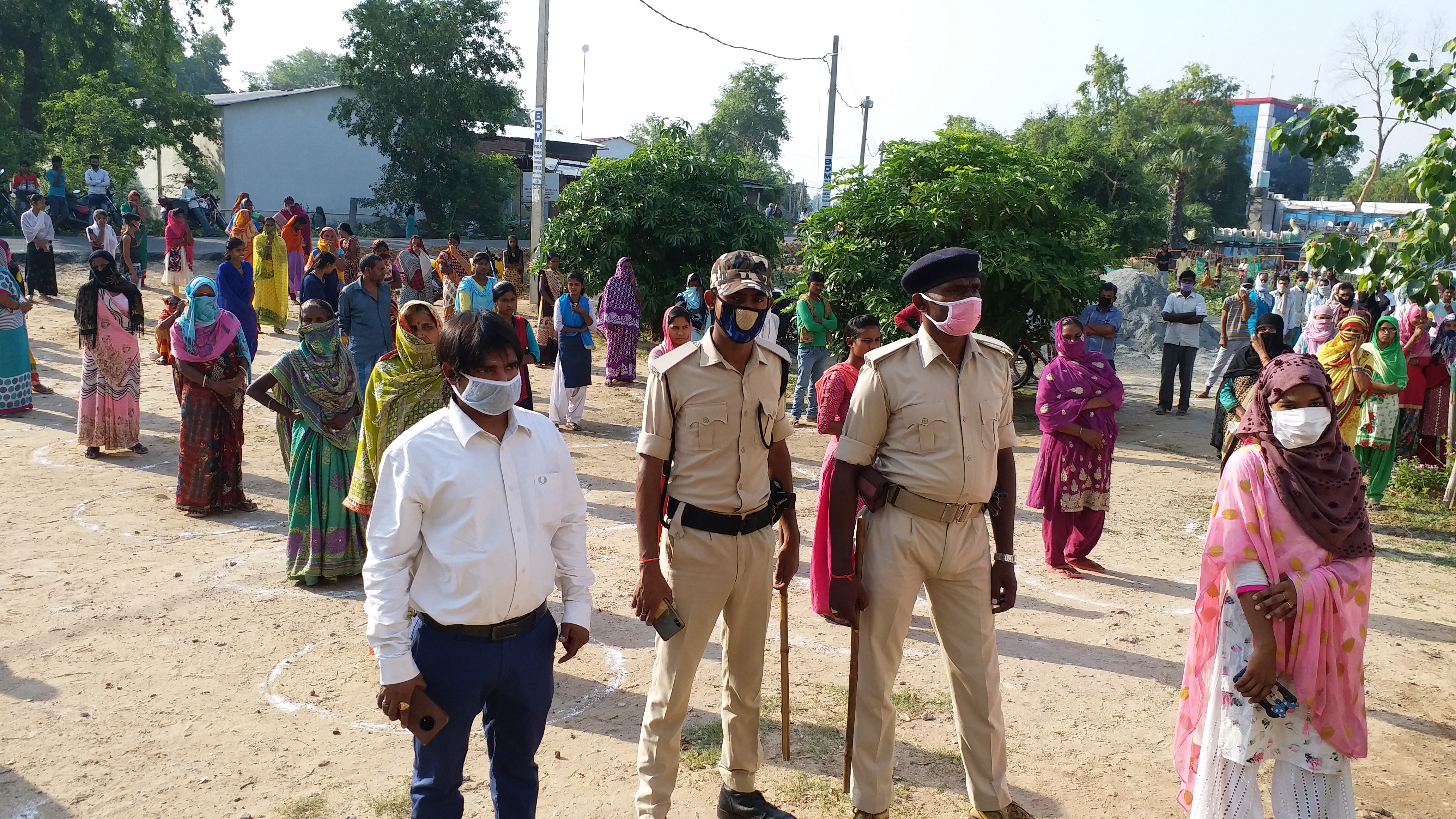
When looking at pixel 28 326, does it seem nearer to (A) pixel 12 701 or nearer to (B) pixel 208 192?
(A) pixel 12 701

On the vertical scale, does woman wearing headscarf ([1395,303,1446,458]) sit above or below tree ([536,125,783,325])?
below

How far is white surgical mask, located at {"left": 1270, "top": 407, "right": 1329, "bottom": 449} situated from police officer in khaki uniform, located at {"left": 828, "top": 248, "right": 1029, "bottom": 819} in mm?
862

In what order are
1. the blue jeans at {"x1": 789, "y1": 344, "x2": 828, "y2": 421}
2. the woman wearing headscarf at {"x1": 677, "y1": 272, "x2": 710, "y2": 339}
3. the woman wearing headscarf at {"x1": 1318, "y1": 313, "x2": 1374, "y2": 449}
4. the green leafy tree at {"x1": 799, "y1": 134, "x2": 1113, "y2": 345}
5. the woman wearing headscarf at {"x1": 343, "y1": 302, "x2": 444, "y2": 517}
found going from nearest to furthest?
the woman wearing headscarf at {"x1": 343, "y1": 302, "x2": 444, "y2": 517} < the woman wearing headscarf at {"x1": 1318, "y1": 313, "x2": 1374, "y2": 449} < the green leafy tree at {"x1": 799, "y1": 134, "x2": 1113, "y2": 345} < the blue jeans at {"x1": 789, "y1": 344, "x2": 828, "y2": 421} < the woman wearing headscarf at {"x1": 677, "y1": 272, "x2": 710, "y2": 339}

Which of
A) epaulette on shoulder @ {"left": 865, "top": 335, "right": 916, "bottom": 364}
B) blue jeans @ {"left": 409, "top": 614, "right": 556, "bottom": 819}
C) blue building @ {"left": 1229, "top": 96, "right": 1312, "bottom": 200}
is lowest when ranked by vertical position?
blue jeans @ {"left": 409, "top": 614, "right": 556, "bottom": 819}

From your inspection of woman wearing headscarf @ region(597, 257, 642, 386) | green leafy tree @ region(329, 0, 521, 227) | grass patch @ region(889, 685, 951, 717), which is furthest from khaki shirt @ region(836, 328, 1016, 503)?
green leafy tree @ region(329, 0, 521, 227)

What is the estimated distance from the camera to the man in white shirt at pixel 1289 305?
16.2 m

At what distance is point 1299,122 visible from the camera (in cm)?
579

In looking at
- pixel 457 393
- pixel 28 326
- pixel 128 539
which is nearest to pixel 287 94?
pixel 28 326

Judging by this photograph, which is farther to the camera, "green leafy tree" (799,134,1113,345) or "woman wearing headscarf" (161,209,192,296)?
"woman wearing headscarf" (161,209,192,296)

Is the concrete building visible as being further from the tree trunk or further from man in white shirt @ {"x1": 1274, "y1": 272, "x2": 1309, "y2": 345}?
the tree trunk

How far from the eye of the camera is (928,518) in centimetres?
349

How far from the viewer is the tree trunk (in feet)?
128

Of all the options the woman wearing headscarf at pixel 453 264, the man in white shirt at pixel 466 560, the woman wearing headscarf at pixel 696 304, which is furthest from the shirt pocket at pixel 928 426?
the woman wearing headscarf at pixel 453 264

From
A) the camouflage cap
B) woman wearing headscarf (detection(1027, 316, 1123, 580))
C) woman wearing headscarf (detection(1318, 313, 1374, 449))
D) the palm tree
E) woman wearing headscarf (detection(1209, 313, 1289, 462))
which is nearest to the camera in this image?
the camouflage cap
